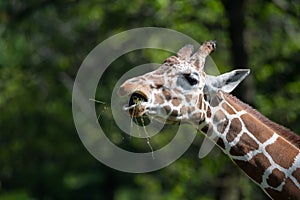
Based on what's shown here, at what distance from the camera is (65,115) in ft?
93.2

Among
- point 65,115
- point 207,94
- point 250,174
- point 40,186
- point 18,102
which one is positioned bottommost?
point 40,186

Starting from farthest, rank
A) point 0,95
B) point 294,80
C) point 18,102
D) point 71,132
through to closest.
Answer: point 71,132
point 18,102
point 0,95
point 294,80

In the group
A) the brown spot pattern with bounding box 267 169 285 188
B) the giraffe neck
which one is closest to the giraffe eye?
the giraffe neck

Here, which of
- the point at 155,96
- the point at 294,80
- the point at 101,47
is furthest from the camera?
the point at 101,47

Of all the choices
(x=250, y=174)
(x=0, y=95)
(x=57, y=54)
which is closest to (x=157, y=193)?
(x=0, y=95)

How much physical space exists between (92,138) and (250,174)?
16269 mm

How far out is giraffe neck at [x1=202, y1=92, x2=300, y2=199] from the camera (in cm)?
918

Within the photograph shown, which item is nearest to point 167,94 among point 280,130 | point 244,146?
point 244,146

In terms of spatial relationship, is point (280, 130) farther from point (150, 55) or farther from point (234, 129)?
point (150, 55)

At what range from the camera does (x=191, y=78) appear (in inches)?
360

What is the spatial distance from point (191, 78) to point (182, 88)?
4.4 inches

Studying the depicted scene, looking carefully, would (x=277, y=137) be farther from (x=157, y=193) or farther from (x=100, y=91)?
(x=157, y=193)

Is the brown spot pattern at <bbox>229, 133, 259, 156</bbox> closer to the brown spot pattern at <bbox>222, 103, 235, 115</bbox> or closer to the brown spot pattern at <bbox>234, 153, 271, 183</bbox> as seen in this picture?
the brown spot pattern at <bbox>234, 153, 271, 183</bbox>

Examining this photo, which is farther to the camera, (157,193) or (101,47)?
(157,193)
